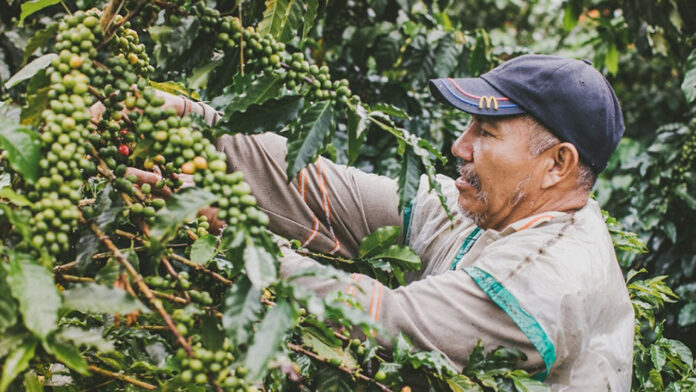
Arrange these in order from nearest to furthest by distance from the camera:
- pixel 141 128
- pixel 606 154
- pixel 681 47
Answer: pixel 141 128, pixel 606 154, pixel 681 47

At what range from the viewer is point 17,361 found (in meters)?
0.79

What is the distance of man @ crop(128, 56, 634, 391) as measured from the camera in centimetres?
137

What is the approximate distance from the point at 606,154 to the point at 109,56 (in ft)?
4.62

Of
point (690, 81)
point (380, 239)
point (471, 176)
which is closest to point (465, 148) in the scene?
point (471, 176)

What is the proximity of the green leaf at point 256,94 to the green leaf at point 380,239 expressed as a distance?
0.46 metres

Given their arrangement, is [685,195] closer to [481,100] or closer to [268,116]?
[481,100]

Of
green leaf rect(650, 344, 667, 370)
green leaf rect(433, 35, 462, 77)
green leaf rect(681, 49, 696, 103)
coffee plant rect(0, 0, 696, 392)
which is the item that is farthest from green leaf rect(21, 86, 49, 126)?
green leaf rect(681, 49, 696, 103)

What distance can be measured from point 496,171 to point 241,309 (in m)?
1.04

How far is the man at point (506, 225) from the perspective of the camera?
1366 millimetres

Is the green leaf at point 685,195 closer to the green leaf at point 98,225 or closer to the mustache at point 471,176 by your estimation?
the mustache at point 471,176

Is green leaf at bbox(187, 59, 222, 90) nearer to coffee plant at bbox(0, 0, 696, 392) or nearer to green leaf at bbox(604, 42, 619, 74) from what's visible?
coffee plant at bbox(0, 0, 696, 392)

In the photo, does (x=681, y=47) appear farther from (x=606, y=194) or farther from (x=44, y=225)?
(x=44, y=225)

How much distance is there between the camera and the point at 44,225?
2.81 ft

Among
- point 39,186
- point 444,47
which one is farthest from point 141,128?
point 444,47
